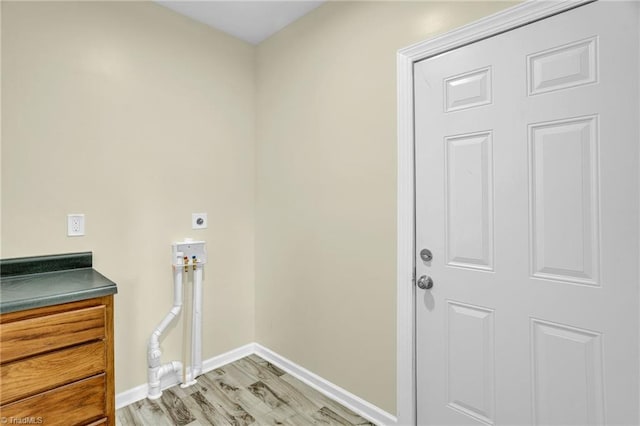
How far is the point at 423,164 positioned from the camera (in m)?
1.64

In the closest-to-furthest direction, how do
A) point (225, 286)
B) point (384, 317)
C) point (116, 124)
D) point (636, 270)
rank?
point (636, 270) < point (384, 317) < point (116, 124) < point (225, 286)

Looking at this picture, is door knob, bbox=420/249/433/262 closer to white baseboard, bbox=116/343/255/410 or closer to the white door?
the white door

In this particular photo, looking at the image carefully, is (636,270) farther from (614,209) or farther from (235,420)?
(235,420)

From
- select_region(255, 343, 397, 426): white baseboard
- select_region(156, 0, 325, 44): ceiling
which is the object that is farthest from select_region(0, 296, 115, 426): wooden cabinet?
select_region(156, 0, 325, 44): ceiling

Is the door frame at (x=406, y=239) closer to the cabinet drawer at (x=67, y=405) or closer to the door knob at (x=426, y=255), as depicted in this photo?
the door knob at (x=426, y=255)

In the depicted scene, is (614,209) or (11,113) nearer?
(614,209)

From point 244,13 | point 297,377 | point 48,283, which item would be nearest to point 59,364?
point 48,283

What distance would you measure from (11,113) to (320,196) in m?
1.69

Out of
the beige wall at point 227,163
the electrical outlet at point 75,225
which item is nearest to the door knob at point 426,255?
the beige wall at point 227,163

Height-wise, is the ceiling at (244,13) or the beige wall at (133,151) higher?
the ceiling at (244,13)

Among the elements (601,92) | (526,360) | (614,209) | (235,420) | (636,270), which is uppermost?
(601,92)

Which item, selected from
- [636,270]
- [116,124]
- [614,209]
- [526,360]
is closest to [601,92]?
[614,209]

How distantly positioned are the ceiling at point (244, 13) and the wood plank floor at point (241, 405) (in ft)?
8.28

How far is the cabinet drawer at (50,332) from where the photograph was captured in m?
1.21
